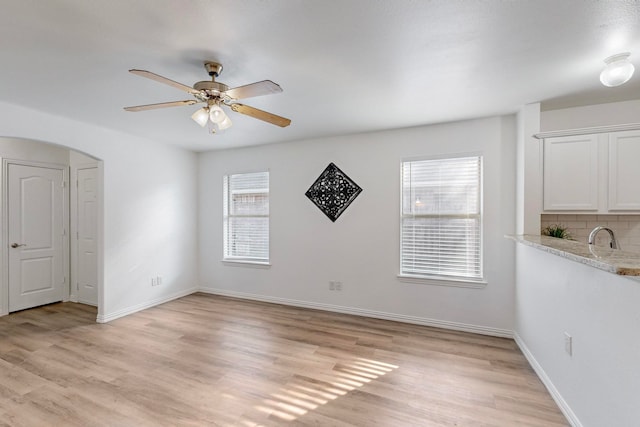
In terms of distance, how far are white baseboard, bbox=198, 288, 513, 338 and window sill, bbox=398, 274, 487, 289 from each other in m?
0.45

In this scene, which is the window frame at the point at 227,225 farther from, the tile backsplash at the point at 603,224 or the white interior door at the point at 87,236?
the tile backsplash at the point at 603,224

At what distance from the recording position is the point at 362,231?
13.0ft

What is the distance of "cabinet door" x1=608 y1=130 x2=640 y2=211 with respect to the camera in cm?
248

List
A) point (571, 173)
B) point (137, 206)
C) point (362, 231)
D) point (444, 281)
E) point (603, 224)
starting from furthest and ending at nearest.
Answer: point (137, 206), point (362, 231), point (444, 281), point (603, 224), point (571, 173)

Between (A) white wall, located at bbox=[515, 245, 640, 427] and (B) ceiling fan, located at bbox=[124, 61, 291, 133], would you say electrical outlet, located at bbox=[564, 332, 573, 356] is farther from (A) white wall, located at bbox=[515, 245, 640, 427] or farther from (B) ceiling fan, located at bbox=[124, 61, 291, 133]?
(B) ceiling fan, located at bbox=[124, 61, 291, 133]

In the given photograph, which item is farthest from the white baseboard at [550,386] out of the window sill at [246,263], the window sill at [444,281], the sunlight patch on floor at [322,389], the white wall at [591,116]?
the window sill at [246,263]

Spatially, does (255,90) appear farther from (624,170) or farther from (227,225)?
(227,225)

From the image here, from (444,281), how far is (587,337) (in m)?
1.76

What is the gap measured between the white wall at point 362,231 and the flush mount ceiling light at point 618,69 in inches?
48.7

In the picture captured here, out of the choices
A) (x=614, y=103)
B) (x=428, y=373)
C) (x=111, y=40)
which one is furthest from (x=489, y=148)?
(x=111, y=40)

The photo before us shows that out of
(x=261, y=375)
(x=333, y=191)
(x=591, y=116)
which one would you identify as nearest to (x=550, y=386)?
(x=261, y=375)

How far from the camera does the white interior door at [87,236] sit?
4547 millimetres

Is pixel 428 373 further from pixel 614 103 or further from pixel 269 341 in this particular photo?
pixel 614 103

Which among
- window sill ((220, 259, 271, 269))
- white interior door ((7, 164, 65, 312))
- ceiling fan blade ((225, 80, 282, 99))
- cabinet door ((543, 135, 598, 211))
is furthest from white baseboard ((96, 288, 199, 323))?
cabinet door ((543, 135, 598, 211))
